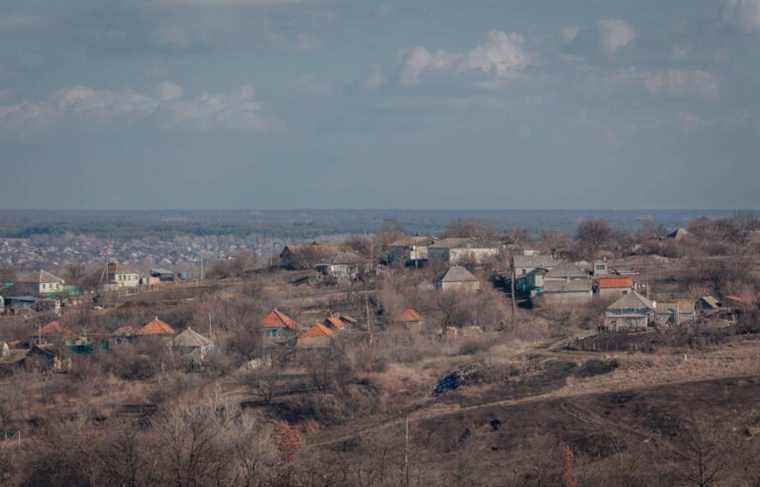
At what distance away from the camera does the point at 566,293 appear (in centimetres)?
4231

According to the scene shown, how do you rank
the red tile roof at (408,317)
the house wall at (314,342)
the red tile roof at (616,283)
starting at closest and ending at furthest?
the house wall at (314,342)
the red tile roof at (408,317)
the red tile roof at (616,283)

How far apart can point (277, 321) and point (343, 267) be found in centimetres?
1547

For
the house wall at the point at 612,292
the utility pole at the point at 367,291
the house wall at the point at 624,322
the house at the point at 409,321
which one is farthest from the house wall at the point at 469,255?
the house wall at the point at 624,322

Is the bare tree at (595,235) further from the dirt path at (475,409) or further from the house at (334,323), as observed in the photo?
the dirt path at (475,409)

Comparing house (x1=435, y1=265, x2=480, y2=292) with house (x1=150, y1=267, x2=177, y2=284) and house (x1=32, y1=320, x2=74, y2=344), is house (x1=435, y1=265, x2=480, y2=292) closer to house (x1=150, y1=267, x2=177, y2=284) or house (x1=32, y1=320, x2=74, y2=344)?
house (x1=32, y1=320, x2=74, y2=344)

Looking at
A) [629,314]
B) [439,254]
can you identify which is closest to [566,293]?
[629,314]

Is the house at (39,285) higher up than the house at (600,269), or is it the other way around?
the house at (600,269)

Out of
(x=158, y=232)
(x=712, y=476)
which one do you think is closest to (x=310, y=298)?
(x=712, y=476)

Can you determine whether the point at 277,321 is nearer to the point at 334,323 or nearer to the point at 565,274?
the point at 334,323

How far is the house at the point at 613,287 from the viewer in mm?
41812

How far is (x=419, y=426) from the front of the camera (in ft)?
80.5

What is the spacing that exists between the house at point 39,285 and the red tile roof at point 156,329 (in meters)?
20.0

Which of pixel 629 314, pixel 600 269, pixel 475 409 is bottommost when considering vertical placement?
pixel 475 409

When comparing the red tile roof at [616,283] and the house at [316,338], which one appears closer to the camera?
the house at [316,338]
